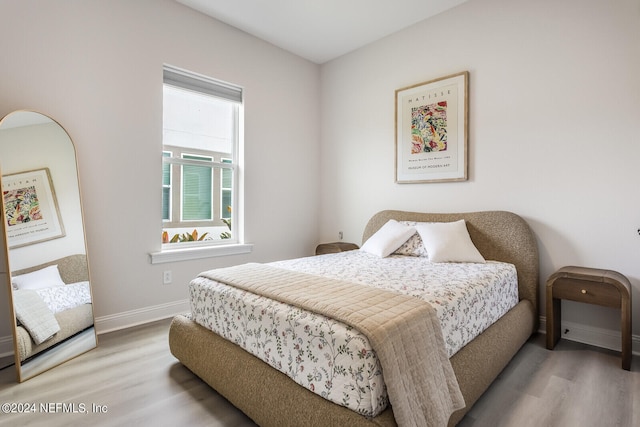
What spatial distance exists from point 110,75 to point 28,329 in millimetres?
1895

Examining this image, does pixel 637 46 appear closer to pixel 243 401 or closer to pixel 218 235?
pixel 243 401

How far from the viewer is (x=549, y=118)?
8.30 ft

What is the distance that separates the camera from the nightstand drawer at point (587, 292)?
2.03m

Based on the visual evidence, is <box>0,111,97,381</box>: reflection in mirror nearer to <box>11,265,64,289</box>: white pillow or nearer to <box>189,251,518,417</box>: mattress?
<box>11,265,64,289</box>: white pillow

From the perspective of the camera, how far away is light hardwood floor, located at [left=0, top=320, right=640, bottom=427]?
1532 mm

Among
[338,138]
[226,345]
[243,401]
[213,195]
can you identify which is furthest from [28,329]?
[338,138]

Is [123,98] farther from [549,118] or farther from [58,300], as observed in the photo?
[549,118]

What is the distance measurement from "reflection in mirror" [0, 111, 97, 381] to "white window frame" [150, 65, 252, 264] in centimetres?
66

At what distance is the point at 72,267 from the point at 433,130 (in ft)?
10.5

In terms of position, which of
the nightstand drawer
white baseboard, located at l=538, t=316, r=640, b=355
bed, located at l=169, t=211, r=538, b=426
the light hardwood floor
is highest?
the nightstand drawer

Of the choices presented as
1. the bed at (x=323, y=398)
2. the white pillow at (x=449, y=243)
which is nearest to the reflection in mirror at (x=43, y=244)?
the bed at (x=323, y=398)

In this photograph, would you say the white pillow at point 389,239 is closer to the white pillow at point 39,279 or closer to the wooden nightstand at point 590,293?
the wooden nightstand at point 590,293

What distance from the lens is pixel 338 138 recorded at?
13.3ft

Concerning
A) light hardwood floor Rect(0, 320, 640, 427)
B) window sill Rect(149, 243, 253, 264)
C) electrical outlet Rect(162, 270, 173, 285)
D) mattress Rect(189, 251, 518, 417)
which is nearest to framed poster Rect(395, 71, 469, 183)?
mattress Rect(189, 251, 518, 417)
